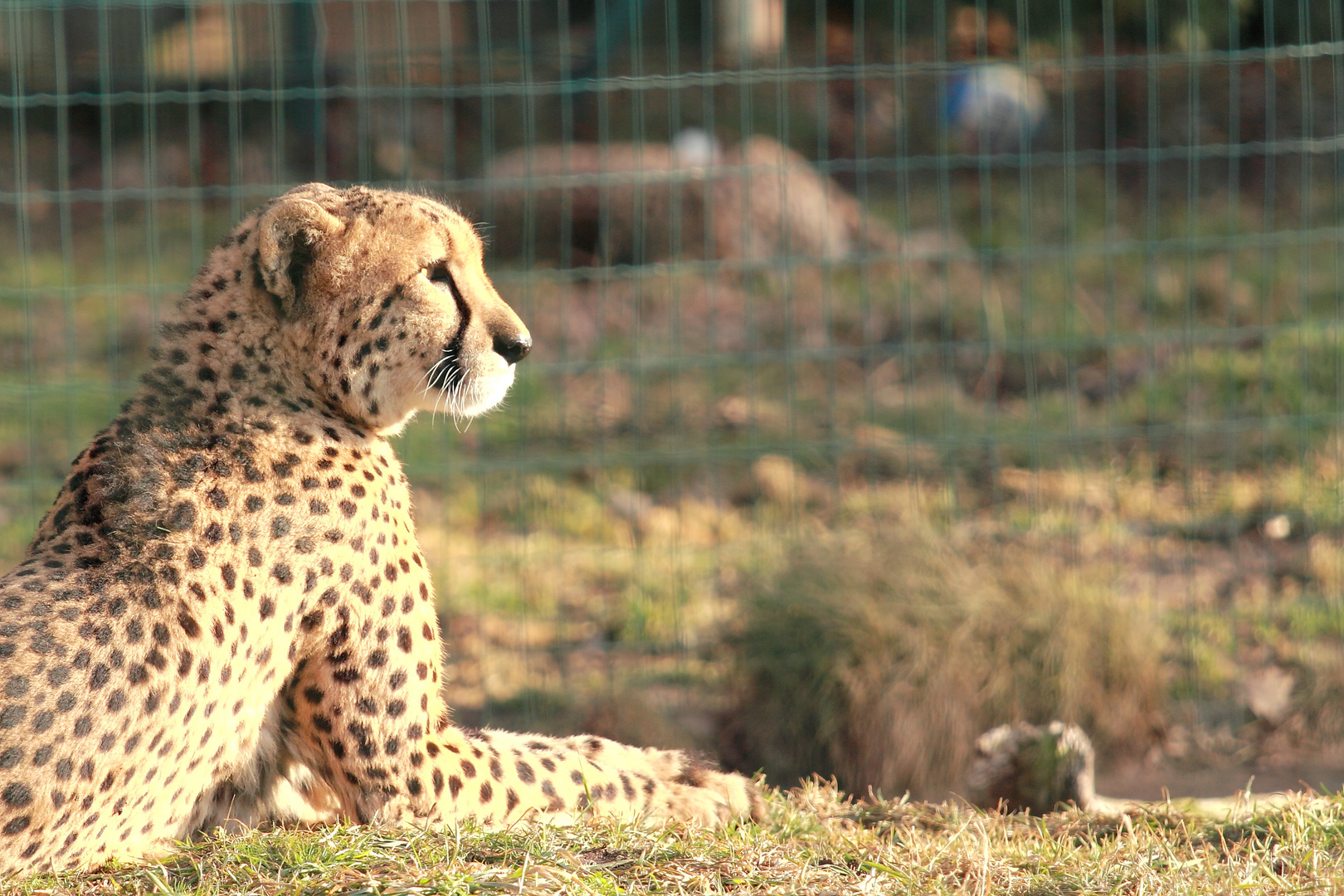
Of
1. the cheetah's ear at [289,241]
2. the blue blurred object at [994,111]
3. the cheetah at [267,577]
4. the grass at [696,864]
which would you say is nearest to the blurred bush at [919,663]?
the grass at [696,864]

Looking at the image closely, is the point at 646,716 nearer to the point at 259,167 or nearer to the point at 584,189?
the point at 584,189

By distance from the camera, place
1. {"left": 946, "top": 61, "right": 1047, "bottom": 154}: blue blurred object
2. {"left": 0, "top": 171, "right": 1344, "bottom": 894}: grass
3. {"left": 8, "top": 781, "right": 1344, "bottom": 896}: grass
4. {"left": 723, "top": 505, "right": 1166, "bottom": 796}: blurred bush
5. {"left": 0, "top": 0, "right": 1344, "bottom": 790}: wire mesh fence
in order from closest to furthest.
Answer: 1. {"left": 8, "top": 781, "right": 1344, "bottom": 896}: grass
2. {"left": 0, "top": 171, "right": 1344, "bottom": 894}: grass
3. {"left": 723, "top": 505, "right": 1166, "bottom": 796}: blurred bush
4. {"left": 0, "top": 0, "right": 1344, "bottom": 790}: wire mesh fence
5. {"left": 946, "top": 61, "right": 1047, "bottom": 154}: blue blurred object

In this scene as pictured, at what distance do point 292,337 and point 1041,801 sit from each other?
2.24 metres

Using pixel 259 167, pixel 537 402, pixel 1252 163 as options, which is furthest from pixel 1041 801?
pixel 259 167

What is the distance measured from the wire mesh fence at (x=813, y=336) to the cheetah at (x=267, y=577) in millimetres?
333

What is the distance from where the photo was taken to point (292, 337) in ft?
10.0

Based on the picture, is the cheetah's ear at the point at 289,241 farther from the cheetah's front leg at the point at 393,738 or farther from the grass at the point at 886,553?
the grass at the point at 886,553

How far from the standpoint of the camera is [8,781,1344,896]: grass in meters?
2.54

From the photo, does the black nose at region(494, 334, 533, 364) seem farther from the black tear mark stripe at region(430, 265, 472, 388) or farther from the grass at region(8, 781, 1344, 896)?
the grass at region(8, 781, 1344, 896)

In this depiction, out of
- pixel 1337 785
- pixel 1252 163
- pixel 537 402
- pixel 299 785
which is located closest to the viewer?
pixel 299 785

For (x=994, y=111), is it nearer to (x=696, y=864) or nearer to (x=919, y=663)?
(x=919, y=663)

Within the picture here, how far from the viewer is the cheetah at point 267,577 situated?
2.69 meters

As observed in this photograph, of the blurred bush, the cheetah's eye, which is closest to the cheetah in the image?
the cheetah's eye

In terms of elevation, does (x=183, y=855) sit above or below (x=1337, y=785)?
above
